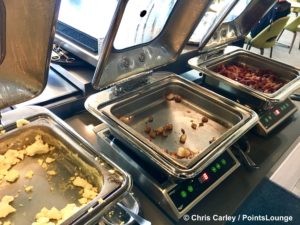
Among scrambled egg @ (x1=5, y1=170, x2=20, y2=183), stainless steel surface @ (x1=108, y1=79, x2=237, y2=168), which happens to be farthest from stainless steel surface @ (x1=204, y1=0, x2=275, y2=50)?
scrambled egg @ (x1=5, y1=170, x2=20, y2=183)

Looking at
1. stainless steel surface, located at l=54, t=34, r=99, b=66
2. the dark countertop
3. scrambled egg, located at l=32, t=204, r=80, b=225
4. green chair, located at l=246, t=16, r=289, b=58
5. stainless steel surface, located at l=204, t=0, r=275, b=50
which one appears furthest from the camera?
green chair, located at l=246, t=16, r=289, b=58

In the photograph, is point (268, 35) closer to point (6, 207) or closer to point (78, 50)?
point (78, 50)

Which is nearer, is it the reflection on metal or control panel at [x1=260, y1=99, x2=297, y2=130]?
the reflection on metal

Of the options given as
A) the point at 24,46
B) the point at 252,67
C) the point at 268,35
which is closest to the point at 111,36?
the point at 24,46

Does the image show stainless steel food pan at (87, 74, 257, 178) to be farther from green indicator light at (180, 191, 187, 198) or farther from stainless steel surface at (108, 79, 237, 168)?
green indicator light at (180, 191, 187, 198)

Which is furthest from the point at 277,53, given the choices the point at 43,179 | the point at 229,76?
the point at 43,179

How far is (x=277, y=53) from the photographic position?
4.54 meters

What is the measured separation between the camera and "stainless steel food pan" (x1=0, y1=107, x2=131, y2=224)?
0.64 meters

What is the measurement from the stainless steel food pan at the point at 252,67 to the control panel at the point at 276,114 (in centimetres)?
11

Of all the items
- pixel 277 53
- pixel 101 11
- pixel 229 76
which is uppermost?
pixel 101 11

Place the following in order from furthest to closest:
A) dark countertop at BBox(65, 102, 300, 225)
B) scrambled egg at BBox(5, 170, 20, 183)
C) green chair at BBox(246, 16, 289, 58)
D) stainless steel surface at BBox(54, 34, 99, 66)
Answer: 1. green chair at BBox(246, 16, 289, 58)
2. stainless steel surface at BBox(54, 34, 99, 66)
3. dark countertop at BBox(65, 102, 300, 225)
4. scrambled egg at BBox(5, 170, 20, 183)

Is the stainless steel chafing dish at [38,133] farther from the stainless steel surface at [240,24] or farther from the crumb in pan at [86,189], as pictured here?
the stainless steel surface at [240,24]

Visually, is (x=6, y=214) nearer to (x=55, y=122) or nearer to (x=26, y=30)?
(x=55, y=122)

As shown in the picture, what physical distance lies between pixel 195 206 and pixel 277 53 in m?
4.40
